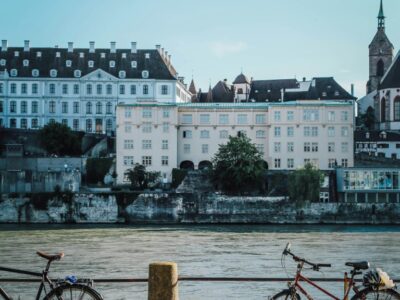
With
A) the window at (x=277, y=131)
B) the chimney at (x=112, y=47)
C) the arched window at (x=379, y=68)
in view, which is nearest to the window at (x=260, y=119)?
the window at (x=277, y=131)

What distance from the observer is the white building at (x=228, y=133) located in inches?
2694

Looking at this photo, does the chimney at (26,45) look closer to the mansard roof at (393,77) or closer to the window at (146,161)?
the window at (146,161)

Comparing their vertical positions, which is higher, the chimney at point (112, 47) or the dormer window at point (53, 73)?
the chimney at point (112, 47)

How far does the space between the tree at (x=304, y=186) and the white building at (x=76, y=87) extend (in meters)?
24.1

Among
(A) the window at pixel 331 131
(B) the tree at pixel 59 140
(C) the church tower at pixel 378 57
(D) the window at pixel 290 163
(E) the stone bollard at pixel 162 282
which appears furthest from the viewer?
(C) the church tower at pixel 378 57

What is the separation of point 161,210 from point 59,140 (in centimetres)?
→ 1544

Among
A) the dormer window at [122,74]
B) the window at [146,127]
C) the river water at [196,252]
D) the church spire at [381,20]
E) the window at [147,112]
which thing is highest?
the church spire at [381,20]

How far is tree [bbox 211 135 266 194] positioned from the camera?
204ft

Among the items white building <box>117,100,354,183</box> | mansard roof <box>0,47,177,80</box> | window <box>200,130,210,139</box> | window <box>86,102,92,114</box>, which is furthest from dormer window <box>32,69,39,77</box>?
window <box>200,130,210,139</box>

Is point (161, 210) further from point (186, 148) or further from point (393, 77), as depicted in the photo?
point (393, 77)

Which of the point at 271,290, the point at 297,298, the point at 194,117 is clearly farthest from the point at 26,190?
the point at 297,298

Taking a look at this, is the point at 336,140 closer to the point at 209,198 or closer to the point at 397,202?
the point at 397,202

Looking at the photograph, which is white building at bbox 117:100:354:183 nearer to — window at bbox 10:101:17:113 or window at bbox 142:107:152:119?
window at bbox 142:107:152:119

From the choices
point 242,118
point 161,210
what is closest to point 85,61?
point 242,118
